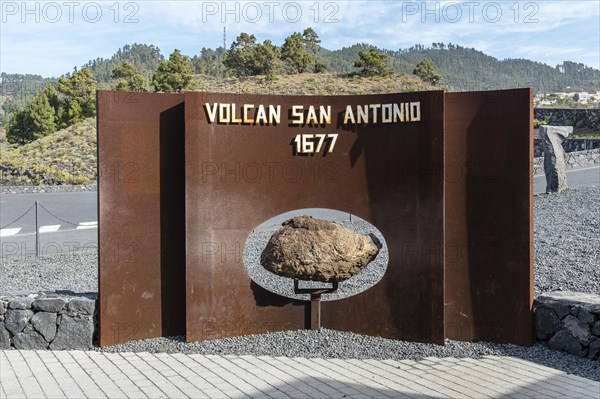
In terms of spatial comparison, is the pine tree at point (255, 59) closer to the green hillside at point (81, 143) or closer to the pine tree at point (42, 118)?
the green hillside at point (81, 143)

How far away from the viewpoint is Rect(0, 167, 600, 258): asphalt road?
14227 millimetres

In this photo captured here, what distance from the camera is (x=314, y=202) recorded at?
7.69 meters

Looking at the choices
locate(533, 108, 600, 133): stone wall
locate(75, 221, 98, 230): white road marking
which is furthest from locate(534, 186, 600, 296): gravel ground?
locate(533, 108, 600, 133): stone wall

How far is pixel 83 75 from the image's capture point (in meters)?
51.3

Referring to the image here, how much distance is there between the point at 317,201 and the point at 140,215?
2.00 m

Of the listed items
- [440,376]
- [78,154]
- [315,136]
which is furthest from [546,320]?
[78,154]

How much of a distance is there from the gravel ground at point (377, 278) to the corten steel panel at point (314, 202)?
0.24m

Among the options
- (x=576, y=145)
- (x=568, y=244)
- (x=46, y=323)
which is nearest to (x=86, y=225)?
(x=46, y=323)

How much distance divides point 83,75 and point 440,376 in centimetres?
4975

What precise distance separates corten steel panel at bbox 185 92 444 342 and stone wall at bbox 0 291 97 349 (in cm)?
113

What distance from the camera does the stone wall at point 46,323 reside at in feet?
23.8

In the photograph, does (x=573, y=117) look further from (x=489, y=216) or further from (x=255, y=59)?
(x=489, y=216)

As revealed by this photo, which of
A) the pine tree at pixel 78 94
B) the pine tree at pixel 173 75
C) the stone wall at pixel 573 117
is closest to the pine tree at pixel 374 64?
the stone wall at pixel 573 117

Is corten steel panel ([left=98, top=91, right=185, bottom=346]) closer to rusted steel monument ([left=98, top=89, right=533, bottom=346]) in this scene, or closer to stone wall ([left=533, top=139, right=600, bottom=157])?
rusted steel monument ([left=98, top=89, right=533, bottom=346])
